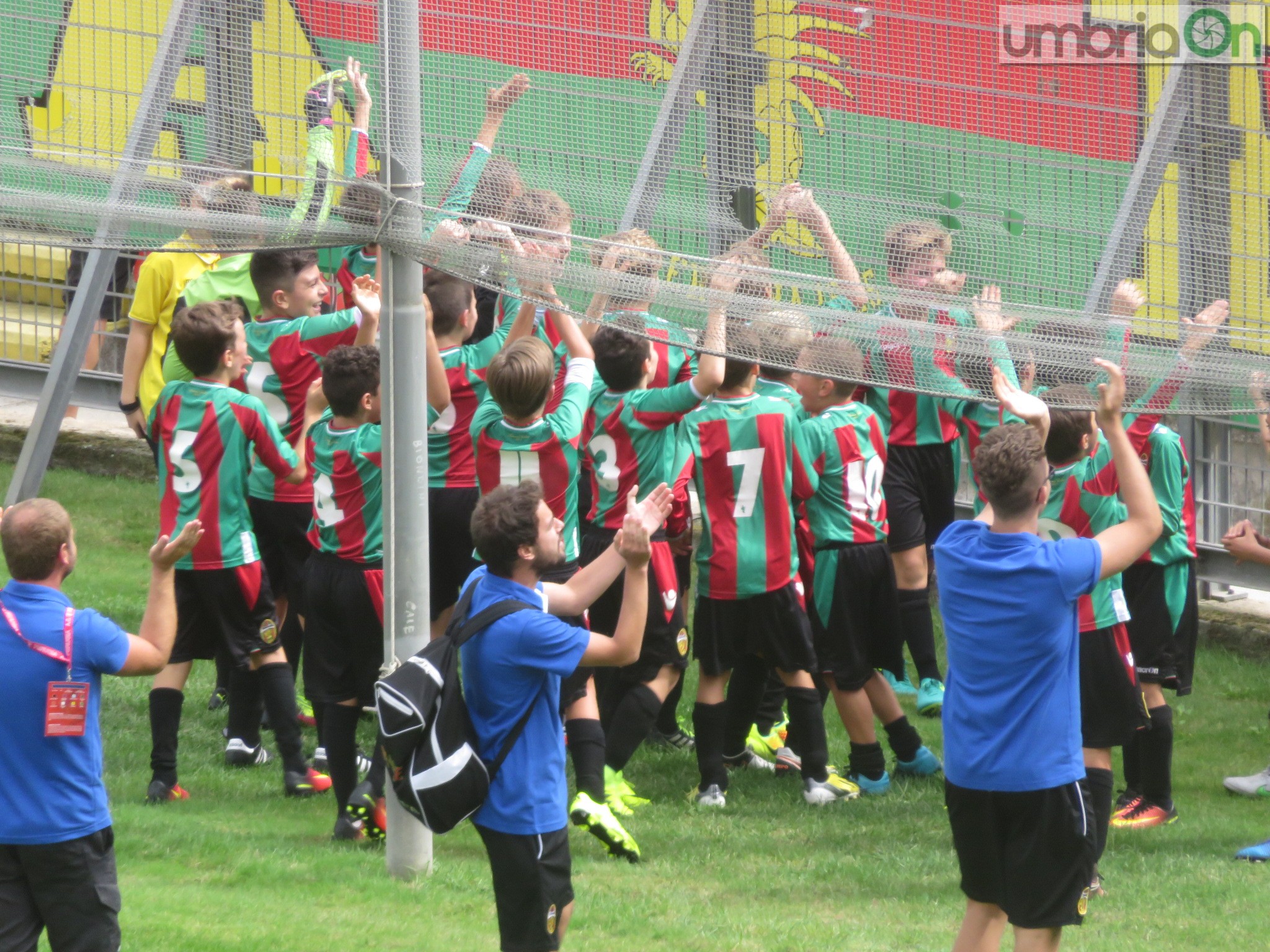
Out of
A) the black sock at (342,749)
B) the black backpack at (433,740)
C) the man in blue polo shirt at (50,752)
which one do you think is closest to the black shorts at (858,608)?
the black sock at (342,749)

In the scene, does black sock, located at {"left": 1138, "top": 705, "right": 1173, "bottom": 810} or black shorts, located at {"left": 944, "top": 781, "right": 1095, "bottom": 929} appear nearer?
black shorts, located at {"left": 944, "top": 781, "right": 1095, "bottom": 929}

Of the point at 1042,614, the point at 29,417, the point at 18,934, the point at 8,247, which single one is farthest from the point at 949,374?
the point at 29,417

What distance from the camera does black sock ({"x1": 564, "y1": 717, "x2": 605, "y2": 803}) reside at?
594 centimetres

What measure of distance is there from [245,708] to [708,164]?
3.48 metres

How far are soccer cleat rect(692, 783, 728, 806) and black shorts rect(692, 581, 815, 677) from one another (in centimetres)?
48

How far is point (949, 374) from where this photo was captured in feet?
15.5

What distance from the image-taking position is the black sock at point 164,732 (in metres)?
6.40

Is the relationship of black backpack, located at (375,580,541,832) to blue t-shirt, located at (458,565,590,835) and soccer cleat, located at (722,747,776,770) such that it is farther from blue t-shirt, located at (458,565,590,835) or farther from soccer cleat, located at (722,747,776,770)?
soccer cleat, located at (722,747,776,770)

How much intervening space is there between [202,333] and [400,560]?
180cm

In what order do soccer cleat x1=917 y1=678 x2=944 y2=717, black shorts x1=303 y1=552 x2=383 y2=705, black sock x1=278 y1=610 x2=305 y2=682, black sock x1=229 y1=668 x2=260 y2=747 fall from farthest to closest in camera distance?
1. soccer cleat x1=917 y1=678 x2=944 y2=717
2. black sock x1=278 y1=610 x2=305 y2=682
3. black sock x1=229 y1=668 x2=260 y2=747
4. black shorts x1=303 y1=552 x2=383 y2=705

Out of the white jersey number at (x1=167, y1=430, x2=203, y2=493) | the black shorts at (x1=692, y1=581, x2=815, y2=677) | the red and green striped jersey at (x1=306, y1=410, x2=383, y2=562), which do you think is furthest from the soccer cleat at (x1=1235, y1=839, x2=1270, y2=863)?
the white jersey number at (x1=167, y1=430, x2=203, y2=493)

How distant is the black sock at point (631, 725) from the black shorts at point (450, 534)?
105cm

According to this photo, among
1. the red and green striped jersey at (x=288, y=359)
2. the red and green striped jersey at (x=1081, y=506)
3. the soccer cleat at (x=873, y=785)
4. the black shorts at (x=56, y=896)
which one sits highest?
the red and green striped jersey at (x=288, y=359)

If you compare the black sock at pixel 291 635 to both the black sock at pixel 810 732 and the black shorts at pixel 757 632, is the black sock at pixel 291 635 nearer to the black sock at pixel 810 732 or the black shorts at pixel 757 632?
the black shorts at pixel 757 632
